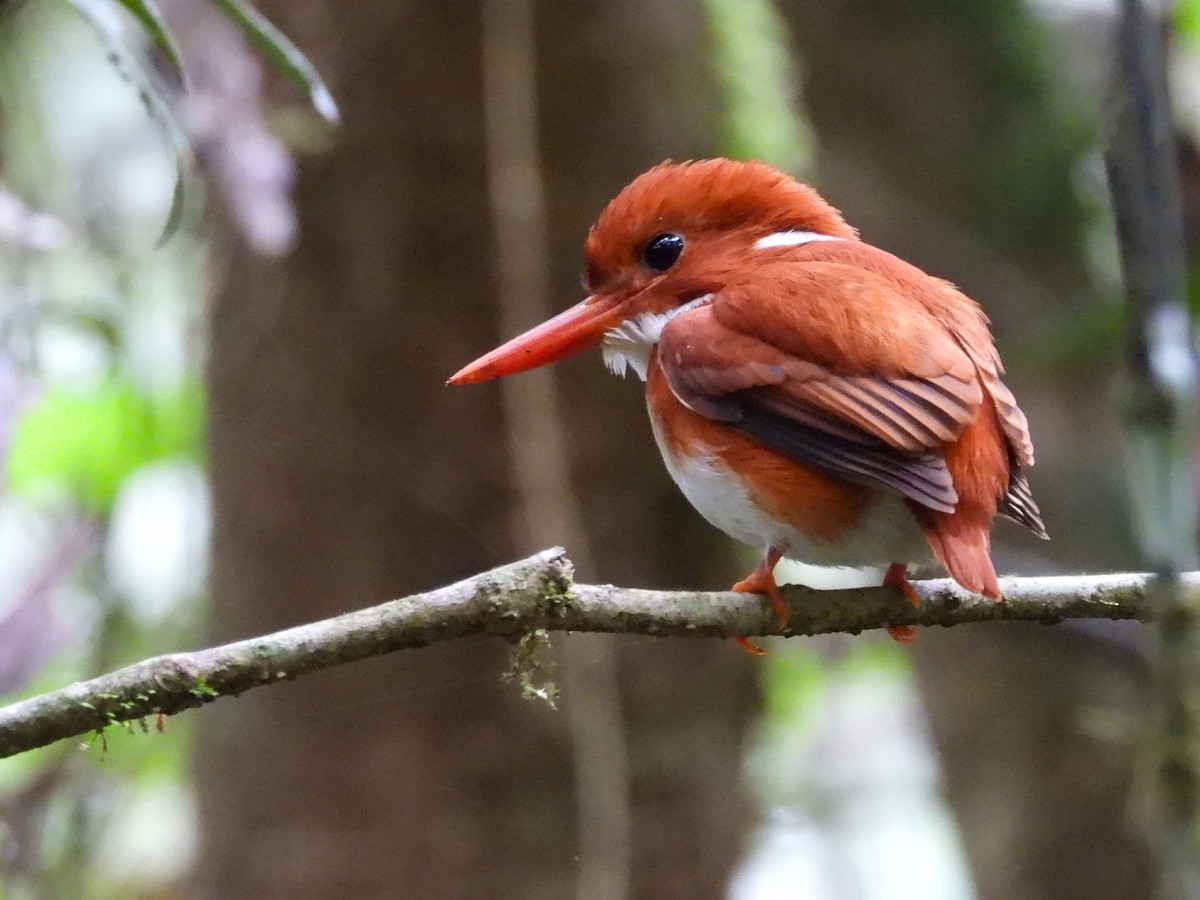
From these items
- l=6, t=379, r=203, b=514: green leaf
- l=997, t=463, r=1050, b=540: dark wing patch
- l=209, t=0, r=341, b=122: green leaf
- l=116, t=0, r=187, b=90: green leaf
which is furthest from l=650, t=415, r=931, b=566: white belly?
l=6, t=379, r=203, b=514: green leaf

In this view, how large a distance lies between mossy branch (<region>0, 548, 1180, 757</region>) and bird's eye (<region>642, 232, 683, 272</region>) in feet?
2.11

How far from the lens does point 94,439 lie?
3229mm

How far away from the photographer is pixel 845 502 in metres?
1.56

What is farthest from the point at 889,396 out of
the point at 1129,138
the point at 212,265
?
the point at 212,265

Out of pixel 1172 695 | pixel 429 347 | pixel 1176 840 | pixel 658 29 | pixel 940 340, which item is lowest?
pixel 1176 840

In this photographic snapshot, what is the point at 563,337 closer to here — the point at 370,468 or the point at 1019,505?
the point at 1019,505

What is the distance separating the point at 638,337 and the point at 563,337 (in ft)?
0.33

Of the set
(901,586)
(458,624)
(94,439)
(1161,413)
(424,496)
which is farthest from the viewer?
(94,439)

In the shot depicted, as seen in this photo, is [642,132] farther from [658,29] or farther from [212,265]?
[212,265]

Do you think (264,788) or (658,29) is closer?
(264,788)

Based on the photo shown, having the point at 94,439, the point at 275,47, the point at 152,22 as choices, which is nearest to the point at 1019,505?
Result: the point at 275,47

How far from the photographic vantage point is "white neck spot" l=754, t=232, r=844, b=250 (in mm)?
1901

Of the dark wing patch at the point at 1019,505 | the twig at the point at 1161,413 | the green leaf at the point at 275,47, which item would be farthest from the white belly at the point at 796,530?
the green leaf at the point at 275,47

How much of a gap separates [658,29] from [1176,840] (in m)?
2.48
